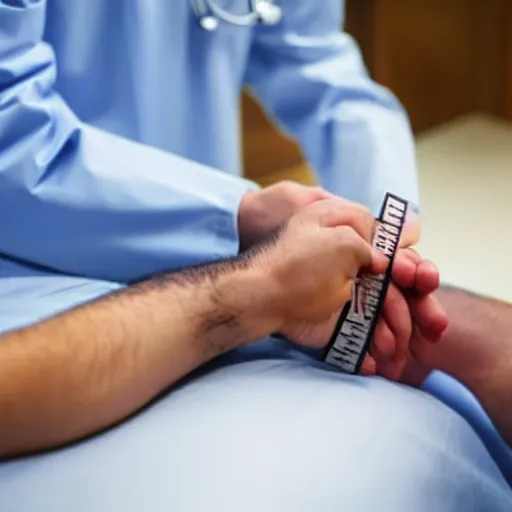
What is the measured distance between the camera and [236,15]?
98 centimetres

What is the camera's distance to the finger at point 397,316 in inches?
29.5

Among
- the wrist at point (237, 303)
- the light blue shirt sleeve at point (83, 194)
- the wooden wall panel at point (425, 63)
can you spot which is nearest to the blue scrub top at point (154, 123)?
the light blue shirt sleeve at point (83, 194)

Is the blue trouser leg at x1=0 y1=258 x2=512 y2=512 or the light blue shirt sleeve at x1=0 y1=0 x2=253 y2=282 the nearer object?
the blue trouser leg at x1=0 y1=258 x2=512 y2=512

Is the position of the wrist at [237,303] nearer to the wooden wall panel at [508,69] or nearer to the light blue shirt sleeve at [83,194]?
the light blue shirt sleeve at [83,194]

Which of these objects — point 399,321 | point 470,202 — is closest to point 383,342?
point 399,321

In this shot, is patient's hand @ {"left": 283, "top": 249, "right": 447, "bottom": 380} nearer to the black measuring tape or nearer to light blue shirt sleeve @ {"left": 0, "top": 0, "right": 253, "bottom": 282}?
the black measuring tape

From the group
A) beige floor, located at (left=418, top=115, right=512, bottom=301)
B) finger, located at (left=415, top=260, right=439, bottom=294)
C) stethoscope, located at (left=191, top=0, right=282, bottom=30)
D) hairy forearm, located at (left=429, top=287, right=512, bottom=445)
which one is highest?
stethoscope, located at (left=191, top=0, right=282, bottom=30)

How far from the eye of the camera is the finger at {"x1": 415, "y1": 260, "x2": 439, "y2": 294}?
29.6 inches

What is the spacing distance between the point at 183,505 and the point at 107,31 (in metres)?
0.51

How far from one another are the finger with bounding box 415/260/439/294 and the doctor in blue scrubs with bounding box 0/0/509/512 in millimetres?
87

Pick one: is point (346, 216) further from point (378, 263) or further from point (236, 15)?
point (236, 15)

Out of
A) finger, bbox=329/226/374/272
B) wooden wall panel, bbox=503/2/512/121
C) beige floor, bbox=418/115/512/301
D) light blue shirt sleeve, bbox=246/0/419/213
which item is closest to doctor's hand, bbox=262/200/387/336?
finger, bbox=329/226/374/272

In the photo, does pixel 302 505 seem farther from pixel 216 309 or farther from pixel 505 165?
pixel 505 165

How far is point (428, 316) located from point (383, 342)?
0.14 feet
